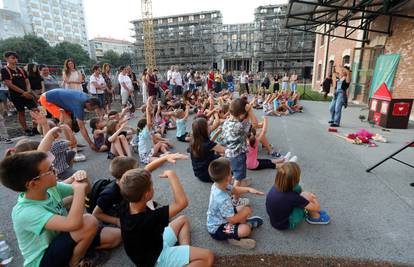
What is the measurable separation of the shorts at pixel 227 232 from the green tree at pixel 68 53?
64.5 meters

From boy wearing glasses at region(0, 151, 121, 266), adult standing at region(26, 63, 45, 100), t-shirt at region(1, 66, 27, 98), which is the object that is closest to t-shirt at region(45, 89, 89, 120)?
t-shirt at region(1, 66, 27, 98)

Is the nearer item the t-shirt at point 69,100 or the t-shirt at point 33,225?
the t-shirt at point 33,225

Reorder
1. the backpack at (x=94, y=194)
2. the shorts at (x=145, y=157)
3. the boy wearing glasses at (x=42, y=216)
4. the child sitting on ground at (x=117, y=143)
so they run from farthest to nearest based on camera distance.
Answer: the shorts at (x=145, y=157)
the child sitting on ground at (x=117, y=143)
the backpack at (x=94, y=194)
the boy wearing glasses at (x=42, y=216)

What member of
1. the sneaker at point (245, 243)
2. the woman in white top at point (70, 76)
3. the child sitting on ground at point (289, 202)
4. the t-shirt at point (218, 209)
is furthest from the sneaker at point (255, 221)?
the woman in white top at point (70, 76)

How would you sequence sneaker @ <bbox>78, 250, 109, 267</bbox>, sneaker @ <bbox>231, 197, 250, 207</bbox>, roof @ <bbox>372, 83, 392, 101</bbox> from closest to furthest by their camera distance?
sneaker @ <bbox>78, 250, 109, 267</bbox> → sneaker @ <bbox>231, 197, 250, 207</bbox> → roof @ <bbox>372, 83, 392, 101</bbox>

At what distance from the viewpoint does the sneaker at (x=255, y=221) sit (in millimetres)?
2558

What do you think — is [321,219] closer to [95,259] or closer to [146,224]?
[146,224]

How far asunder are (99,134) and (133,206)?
4021 millimetres

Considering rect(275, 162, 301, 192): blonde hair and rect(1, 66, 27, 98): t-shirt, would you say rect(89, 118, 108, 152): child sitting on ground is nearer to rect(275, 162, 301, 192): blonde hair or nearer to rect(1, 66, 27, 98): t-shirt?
rect(1, 66, 27, 98): t-shirt

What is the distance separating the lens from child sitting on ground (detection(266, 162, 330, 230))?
7.64ft

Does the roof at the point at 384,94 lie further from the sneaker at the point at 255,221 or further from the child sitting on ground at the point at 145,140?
the child sitting on ground at the point at 145,140

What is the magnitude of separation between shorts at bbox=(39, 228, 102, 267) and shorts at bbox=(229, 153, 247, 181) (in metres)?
2.17

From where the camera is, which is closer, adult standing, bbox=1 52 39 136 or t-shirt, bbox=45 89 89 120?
t-shirt, bbox=45 89 89 120

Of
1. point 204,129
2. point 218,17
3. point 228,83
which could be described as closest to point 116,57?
point 218,17
